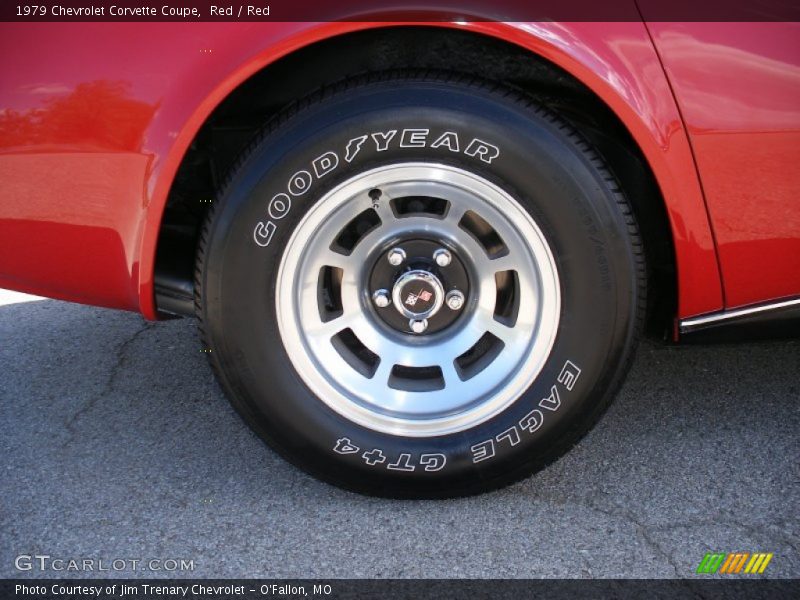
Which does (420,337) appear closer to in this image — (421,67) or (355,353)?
(355,353)

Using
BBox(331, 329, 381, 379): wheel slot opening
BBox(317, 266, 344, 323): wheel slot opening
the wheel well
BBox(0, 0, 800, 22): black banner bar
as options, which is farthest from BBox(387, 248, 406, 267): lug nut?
BBox(0, 0, 800, 22): black banner bar

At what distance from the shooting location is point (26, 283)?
2236mm

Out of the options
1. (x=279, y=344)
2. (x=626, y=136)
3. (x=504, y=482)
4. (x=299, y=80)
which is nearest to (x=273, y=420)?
(x=279, y=344)

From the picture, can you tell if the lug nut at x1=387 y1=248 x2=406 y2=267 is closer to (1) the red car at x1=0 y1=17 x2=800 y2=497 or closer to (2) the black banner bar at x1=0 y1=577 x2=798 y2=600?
(1) the red car at x1=0 y1=17 x2=800 y2=497

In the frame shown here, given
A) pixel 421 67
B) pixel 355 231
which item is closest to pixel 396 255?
pixel 355 231

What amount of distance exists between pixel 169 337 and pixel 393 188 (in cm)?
146

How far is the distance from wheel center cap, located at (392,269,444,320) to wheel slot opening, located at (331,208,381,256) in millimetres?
148

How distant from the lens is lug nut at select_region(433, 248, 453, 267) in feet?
7.14

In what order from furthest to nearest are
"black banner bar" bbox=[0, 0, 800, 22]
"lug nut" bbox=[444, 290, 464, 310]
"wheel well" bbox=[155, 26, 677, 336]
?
"lug nut" bbox=[444, 290, 464, 310], "wheel well" bbox=[155, 26, 677, 336], "black banner bar" bbox=[0, 0, 800, 22]

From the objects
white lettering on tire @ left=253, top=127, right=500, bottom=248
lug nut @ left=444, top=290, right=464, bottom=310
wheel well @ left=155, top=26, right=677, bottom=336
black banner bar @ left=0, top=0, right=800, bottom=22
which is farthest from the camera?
lug nut @ left=444, top=290, right=464, bottom=310

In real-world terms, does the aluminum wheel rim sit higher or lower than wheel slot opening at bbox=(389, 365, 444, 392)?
higher

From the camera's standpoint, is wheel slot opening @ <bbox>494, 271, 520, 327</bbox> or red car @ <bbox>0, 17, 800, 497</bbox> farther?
wheel slot opening @ <bbox>494, 271, 520, 327</bbox>

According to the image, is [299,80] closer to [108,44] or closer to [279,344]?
[108,44]

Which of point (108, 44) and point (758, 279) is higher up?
point (108, 44)
